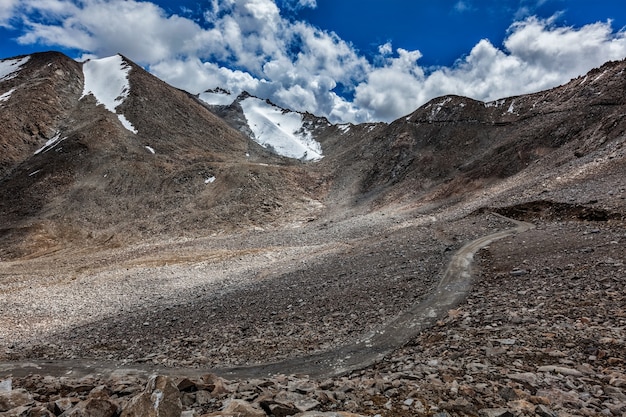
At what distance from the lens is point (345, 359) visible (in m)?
11.6

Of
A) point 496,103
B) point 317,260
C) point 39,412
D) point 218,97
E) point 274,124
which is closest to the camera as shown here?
point 39,412

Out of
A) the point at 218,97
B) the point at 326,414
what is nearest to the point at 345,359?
the point at 326,414

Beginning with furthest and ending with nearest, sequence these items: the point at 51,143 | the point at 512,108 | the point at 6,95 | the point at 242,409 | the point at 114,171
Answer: the point at 6,95 < the point at 51,143 < the point at 512,108 < the point at 114,171 < the point at 242,409

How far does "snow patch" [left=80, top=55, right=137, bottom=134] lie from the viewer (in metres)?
87.6

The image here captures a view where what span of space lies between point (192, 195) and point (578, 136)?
50.2 metres

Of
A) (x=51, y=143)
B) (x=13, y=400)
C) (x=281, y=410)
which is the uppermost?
(x=51, y=143)

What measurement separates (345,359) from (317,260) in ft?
51.0

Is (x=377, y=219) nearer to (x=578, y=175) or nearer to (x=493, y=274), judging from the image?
(x=578, y=175)

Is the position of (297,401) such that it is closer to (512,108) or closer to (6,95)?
(512,108)

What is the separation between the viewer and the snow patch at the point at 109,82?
287ft

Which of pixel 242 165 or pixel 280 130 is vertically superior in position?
pixel 280 130

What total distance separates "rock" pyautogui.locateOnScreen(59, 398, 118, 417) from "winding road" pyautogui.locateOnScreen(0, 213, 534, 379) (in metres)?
5.40

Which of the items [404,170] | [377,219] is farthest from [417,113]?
[377,219]

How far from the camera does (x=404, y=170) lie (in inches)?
2272
